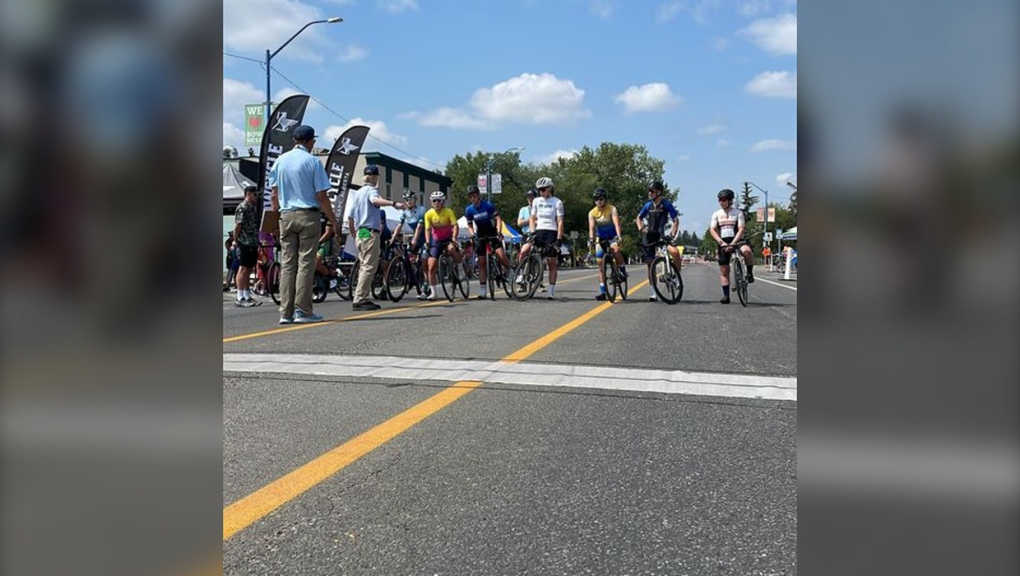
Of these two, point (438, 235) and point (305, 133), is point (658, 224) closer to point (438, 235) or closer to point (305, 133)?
point (438, 235)

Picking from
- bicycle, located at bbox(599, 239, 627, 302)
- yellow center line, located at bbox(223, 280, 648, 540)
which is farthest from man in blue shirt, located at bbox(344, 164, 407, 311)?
yellow center line, located at bbox(223, 280, 648, 540)

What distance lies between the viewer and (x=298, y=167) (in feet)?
22.8

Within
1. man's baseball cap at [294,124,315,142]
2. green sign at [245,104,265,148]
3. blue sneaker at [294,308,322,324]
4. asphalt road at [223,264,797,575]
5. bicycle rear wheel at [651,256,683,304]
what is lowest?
asphalt road at [223,264,797,575]

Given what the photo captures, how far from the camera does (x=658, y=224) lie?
10805 millimetres

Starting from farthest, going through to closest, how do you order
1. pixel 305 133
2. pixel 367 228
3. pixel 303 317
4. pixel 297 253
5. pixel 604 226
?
1. pixel 604 226
2. pixel 367 228
3. pixel 303 317
4. pixel 297 253
5. pixel 305 133

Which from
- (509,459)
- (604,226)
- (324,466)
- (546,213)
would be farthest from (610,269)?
(324,466)

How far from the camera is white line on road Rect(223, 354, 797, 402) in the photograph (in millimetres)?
4336

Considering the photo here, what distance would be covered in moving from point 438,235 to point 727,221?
4563mm

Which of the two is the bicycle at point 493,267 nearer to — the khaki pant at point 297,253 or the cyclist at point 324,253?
the cyclist at point 324,253

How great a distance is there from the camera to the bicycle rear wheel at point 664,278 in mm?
10742

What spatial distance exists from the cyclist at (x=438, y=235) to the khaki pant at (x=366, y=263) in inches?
61.3

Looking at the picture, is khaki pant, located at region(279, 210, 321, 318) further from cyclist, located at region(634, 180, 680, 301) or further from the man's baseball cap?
cyclist, located at region(634, 180, 680, 301)
